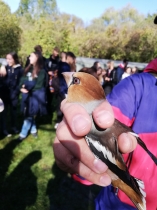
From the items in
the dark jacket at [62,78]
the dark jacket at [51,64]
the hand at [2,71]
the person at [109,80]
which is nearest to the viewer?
the hand at [2,71]

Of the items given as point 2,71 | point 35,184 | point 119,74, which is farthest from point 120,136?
point 119,74

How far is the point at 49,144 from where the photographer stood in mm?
6254

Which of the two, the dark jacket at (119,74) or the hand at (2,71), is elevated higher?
the hand at (2,71)

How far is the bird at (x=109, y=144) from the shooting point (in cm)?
145

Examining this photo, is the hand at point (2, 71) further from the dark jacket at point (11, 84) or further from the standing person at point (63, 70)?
the standing person at point (63, 70)

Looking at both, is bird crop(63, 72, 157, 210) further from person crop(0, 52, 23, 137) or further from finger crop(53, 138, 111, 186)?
person crop(0, 52, 23, 137)

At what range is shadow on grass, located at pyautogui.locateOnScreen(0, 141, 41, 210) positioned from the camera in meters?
4.09

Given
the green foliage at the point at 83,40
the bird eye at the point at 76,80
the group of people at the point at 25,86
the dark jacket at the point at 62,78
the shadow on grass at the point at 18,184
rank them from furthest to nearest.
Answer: the green foliage at the point at 83,40 < the dark jacket at the point at 62,78 < the group of people at the point at 25,86 < the shadow on grass at the point at 18,184 < the bird eye at the point at 76,80

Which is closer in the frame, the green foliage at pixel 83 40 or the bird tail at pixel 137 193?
the bird tail at pixel 137 193

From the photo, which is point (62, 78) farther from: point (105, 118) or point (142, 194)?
point (105, 118)

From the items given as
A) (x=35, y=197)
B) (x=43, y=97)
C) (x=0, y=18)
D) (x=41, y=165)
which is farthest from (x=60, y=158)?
(x=0, y=18)

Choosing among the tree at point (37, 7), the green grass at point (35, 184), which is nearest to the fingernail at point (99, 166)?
the green grass at point (35, 184)

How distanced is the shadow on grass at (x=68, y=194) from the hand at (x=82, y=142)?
9.87 ft

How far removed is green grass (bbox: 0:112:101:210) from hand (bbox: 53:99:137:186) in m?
2.99
